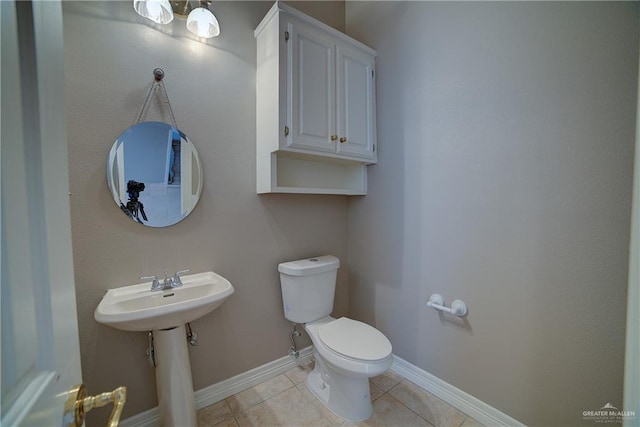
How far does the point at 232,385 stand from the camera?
1582mm

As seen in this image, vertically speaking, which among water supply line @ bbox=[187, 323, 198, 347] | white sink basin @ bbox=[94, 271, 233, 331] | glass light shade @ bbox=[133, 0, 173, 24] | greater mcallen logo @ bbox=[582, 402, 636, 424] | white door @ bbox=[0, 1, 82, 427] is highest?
glass light shade @ bbox=[133, 0, 173, 24]

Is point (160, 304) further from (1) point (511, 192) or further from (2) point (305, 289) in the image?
(1) point (511, 192)

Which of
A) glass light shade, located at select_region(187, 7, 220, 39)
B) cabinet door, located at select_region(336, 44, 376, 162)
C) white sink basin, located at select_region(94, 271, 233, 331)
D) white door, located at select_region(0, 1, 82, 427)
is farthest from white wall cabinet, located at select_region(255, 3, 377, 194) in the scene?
white door, located at select_region(0, 1, 82, 427)

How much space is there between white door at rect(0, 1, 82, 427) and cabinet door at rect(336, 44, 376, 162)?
1396 millimetres

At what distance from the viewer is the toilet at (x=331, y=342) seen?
128 cm

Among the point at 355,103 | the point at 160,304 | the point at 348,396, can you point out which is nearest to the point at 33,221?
the point at 160,304

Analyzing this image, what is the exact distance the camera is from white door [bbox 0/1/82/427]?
29 centimetres

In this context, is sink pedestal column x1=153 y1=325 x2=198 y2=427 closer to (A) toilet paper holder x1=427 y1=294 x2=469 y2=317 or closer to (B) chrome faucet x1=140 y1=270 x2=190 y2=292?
(B) chrome faucet x1=140 y1=270 x2=190 y2=292

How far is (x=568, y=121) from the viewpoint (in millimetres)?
1098

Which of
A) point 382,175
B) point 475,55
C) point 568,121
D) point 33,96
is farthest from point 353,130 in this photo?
point 33,96

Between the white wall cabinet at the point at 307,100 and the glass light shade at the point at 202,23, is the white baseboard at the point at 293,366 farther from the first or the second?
the glass light shade at the point at 202,23

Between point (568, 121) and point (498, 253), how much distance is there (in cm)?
67

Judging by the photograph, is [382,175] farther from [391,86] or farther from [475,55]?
[475,55]

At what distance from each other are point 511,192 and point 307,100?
1.22m
